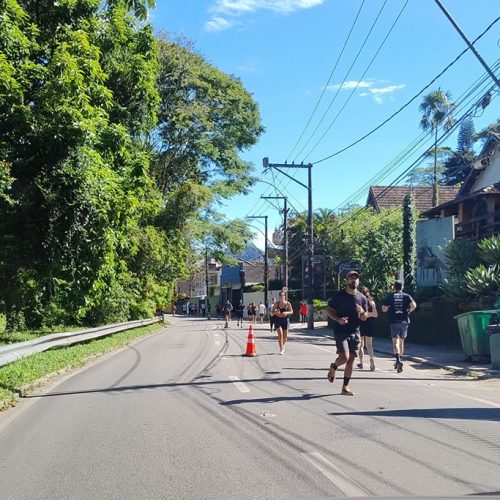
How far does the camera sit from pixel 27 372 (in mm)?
11320

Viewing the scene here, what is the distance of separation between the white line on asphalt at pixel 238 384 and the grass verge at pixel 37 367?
3644mm

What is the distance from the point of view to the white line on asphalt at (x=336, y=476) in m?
4.86

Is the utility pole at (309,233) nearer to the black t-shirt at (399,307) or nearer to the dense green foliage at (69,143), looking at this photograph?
the dense green foliage at (69,143)

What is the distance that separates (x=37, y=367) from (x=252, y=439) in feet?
23.3

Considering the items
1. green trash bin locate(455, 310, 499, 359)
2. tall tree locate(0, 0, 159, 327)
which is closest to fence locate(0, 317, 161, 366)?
tall tree locate(0, 0, 159, 327)

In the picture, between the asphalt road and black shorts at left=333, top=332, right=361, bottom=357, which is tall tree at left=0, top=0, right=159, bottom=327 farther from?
black shorts at left=333, top=332, right=361, bottom=357

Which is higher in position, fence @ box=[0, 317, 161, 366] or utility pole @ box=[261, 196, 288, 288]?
utility pole @ box=[261, 196, 288, 288]

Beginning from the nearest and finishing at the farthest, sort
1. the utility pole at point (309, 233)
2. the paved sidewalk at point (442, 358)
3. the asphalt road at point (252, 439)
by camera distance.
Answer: the asphalt road at point (252, 439) → the paved sidewalk at point (442, 358) → the utility pole at point (309, 233)

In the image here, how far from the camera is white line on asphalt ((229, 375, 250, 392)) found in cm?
1017

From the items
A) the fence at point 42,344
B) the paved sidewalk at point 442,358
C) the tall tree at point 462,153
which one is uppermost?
the tall tree at point 462,153

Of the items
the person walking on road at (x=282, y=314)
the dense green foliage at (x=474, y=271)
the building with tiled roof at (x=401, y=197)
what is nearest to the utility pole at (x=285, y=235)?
the building with tiled roof at (x=401, y=197)

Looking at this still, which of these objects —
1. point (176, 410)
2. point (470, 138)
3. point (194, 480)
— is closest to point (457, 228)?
point (176, 410)

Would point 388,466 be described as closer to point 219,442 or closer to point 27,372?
point 219,442

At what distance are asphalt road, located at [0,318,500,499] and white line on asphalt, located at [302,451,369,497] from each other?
2 centimetres
